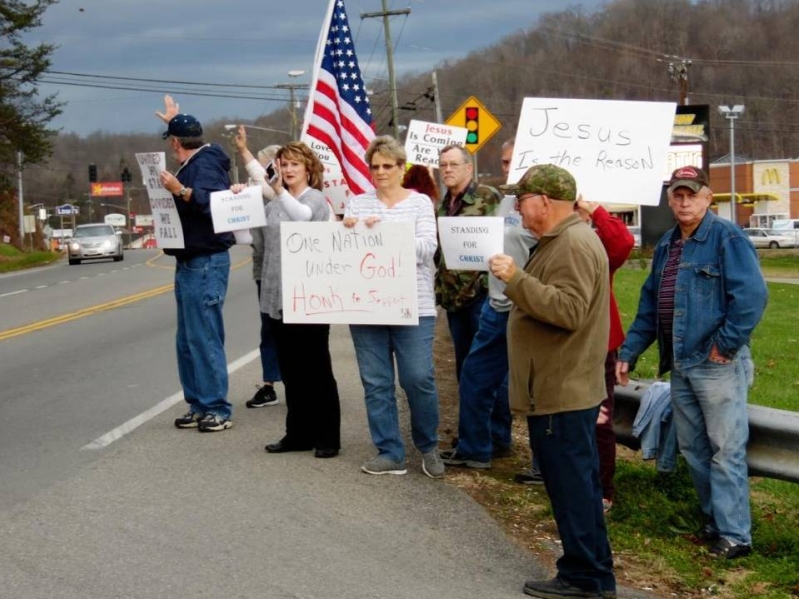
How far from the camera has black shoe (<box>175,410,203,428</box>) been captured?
8.98 meters

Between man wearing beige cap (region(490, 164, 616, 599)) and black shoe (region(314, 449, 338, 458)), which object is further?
black shoe (region(314, 449, 338, 458))

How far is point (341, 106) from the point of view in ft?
32.0

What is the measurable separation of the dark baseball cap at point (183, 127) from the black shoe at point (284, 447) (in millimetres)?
2363

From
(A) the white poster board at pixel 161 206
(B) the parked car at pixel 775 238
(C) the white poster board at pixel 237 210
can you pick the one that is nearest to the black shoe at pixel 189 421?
(A) the white poster board at pixel 161 206

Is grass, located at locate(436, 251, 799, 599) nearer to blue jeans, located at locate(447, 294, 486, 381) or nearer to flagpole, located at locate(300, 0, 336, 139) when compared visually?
blue jeans, located at locate(447, 294, 486, 381)

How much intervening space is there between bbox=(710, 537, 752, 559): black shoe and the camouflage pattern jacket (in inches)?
99.5

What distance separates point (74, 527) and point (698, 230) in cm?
368

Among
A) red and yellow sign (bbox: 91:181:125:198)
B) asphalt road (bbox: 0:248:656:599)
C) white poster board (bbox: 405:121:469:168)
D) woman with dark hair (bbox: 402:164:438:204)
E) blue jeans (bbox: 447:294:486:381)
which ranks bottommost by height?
asphalt road (bbox: 0:248:656:599)

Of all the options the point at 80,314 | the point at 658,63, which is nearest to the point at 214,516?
the point at 80,314

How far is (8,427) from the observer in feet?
30.5

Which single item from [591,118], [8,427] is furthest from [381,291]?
[8,427]

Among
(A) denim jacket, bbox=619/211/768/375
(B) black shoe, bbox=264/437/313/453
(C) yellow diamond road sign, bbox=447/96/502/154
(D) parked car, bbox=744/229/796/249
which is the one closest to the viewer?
(A) denim jacket, bbox=619/211/768/375

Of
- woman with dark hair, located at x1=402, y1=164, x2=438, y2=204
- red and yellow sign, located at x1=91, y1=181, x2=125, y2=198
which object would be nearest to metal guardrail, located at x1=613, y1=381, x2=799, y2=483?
woman with dark hair, located at x1=402, y1=164, x2=438, y2=204

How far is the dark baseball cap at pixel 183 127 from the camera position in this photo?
28.2 ft
